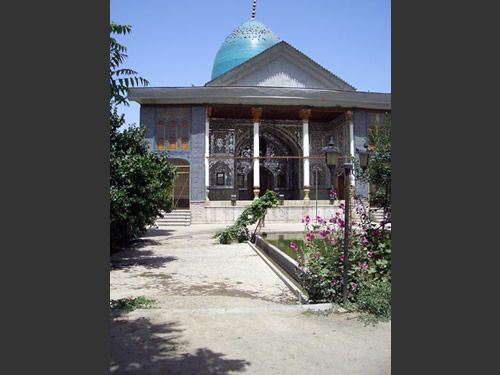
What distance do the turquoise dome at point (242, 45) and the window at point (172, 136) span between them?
24.1 feet

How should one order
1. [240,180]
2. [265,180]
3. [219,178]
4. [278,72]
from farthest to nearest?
[265,180], [240,180], [219,178], [278,72]

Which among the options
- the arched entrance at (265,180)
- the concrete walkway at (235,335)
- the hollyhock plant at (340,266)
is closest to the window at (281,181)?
the arched entrance at (265,180)

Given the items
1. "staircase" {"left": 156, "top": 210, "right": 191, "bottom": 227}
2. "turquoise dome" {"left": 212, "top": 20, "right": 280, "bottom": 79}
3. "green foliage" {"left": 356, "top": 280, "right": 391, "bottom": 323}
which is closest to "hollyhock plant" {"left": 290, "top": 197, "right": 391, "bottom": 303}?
"green foliage" {"left": 356, "top": 280, "right": 391, "bottom": 323}

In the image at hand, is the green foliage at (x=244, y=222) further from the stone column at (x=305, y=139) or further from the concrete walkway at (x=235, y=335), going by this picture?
the stone column at (x=305, y=139)

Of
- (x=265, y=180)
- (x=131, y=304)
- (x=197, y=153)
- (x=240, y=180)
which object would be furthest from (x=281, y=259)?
(x=265, y=180)

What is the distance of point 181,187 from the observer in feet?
74.3

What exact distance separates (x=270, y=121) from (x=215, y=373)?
78.2ft

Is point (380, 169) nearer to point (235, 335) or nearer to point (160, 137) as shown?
point (235, 335)

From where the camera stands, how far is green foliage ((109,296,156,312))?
567 centimetres

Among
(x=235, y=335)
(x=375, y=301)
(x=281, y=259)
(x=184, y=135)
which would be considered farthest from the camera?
(x=184, y=135)

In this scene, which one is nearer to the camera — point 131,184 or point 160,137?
point 131,184

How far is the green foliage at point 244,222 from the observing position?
45.4 feet

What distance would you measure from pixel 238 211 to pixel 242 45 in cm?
1316

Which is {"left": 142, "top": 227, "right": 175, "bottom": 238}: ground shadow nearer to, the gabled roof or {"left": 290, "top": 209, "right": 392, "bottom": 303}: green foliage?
the gabled roof
